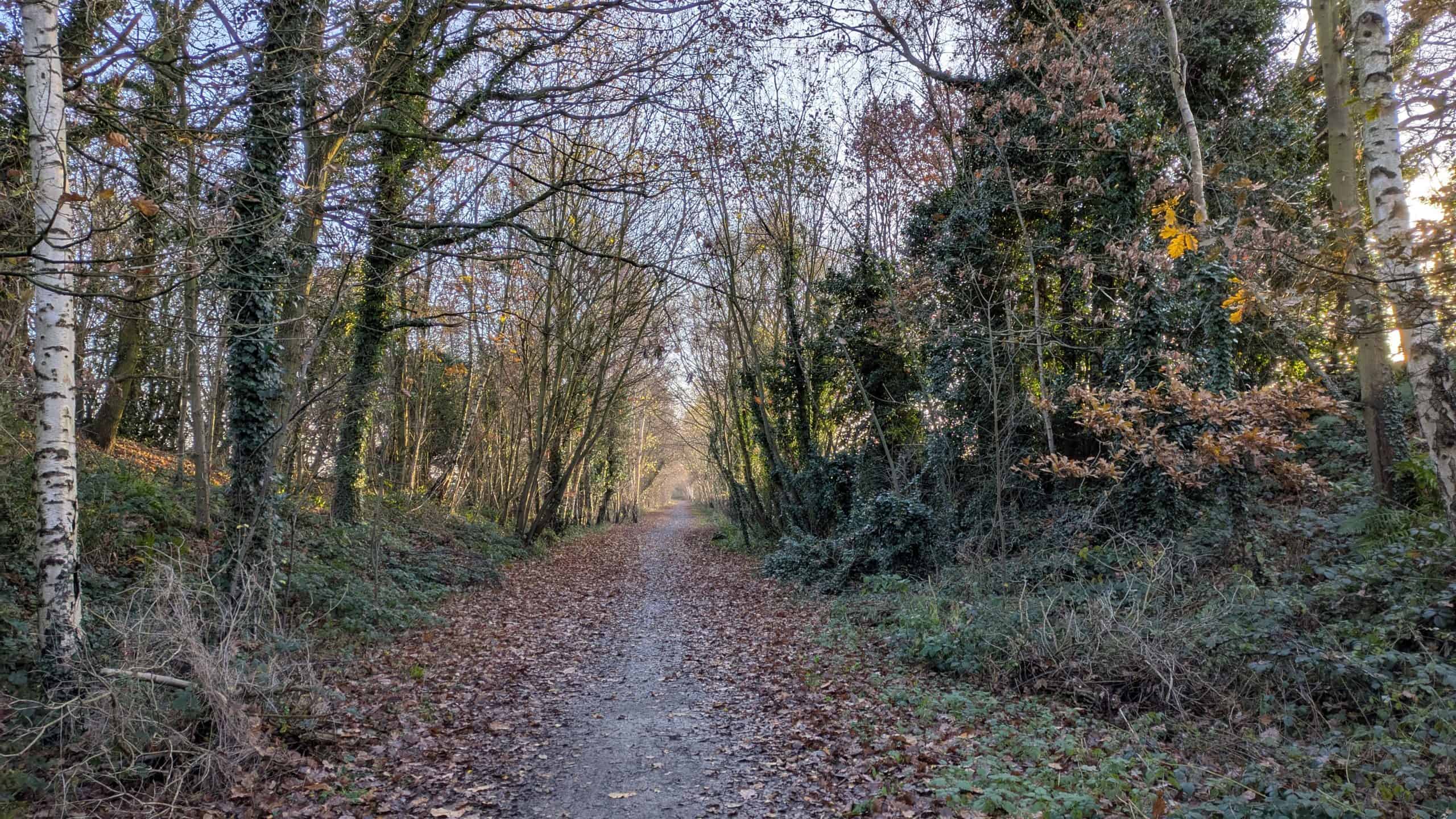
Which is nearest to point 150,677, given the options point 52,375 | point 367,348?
point 52,375

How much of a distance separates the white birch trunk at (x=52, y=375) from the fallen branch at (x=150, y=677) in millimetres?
405

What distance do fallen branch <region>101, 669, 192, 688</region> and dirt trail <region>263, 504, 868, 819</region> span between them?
103 centimetres

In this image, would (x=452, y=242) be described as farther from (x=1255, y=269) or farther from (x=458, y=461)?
(x=458, y=461)

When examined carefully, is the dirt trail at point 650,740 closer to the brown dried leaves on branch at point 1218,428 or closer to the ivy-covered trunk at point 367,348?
the brown dried leaves on branch at point 1218,428

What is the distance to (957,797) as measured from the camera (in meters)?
4.47

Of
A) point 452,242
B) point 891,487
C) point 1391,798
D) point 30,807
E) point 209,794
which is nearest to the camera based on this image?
point 1391,798

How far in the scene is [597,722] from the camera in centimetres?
644

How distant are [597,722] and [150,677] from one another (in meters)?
3.32

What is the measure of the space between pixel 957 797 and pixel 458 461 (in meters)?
20.6

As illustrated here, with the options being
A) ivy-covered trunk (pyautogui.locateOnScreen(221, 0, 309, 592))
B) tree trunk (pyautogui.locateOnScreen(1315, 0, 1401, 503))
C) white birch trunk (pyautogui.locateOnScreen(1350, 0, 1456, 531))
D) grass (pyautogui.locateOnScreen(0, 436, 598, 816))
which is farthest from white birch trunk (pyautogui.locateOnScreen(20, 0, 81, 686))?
tree trunk (pyautogui.locateOnScreen(1315, 0, 1401, 503))

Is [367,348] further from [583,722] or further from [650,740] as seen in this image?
[650,740]

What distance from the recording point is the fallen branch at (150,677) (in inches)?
193

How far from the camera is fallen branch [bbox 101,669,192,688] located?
16.1 feet

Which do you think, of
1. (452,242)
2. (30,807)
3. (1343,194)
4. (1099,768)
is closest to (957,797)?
(1099,768)
